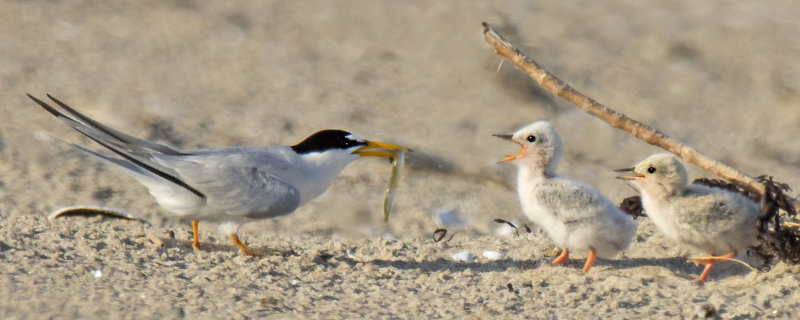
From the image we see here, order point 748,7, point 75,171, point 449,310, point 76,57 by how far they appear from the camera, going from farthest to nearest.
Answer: point 748,7 → point 76,57 → point 75,171 → point 449,310

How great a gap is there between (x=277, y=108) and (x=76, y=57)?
1688 mm

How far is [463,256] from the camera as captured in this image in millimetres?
4910

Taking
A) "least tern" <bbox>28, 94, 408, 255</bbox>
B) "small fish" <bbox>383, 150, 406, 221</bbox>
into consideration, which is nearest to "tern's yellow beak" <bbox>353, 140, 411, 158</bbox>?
"small fish" <bbox>383, 150, 406, 221</bbox>

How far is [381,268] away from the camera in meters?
4.61

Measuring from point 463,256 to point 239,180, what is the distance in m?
1.19

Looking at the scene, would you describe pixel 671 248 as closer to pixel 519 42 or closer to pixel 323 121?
pixel 323 121

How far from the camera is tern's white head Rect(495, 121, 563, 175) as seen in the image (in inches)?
185

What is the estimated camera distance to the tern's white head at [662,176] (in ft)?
14.6

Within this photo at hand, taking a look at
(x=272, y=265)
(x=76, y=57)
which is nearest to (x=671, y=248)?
(x=272, y=265)

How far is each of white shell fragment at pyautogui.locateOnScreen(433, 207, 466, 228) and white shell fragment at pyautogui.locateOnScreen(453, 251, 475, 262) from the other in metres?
0.83

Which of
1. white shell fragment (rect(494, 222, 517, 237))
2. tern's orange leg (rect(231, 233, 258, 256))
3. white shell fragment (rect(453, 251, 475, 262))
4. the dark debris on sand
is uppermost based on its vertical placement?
white shell fragment (rect(494, 222, 517, 237))

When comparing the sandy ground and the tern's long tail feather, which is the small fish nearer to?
the sandy ground

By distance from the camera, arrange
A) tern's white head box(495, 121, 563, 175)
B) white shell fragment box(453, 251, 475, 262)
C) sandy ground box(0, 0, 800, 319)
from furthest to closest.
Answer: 1. white shell fragment box(453, 251, 475, 262)
2. tern's white head box(495, 121, 563, 175)
3. sandy ground box(0, 0, 800, 319)

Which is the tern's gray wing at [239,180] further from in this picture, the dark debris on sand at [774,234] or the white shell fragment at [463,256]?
the dark debris on sand at [774,234]
